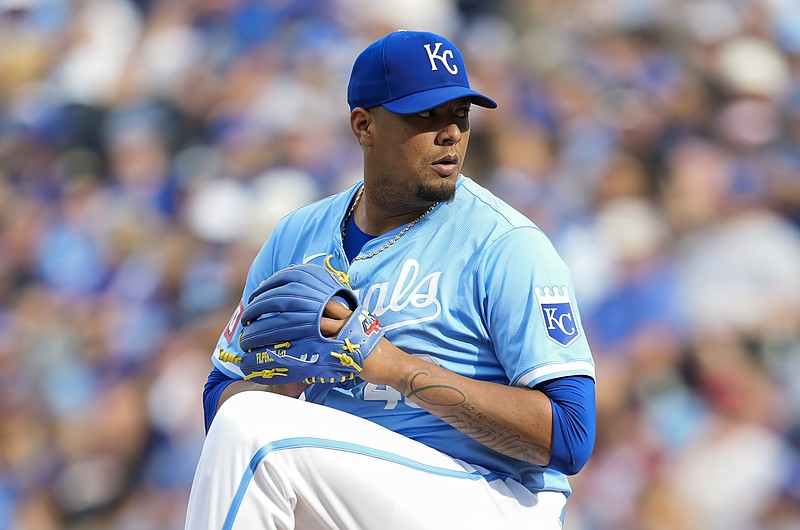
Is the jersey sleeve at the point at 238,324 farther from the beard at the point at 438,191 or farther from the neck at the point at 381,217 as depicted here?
the beard at the point at 438,191

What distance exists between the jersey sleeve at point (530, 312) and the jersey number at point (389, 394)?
0.46 ft

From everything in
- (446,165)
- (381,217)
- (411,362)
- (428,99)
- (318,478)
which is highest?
(428,99)

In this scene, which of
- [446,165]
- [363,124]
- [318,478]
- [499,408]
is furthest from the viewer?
[363,124]

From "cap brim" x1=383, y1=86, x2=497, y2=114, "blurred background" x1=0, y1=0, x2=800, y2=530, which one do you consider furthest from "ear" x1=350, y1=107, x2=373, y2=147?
"blurred background" x1=0, y1=0, x2=800, y2=530

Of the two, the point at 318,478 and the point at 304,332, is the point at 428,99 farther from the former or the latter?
the point at 318,478

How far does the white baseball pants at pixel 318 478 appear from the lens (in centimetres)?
171

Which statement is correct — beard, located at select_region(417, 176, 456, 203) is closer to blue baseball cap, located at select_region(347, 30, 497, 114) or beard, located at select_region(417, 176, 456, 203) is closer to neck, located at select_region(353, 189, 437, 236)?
neck, located at select_region(353, 189, 437, 236)

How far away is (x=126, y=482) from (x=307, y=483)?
10.6ft

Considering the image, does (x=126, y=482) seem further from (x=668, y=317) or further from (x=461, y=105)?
(x=461, y=105)

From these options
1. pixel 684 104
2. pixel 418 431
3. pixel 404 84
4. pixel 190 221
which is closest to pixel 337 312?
pixel 418 431

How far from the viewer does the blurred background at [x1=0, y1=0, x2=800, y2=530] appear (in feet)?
12.9

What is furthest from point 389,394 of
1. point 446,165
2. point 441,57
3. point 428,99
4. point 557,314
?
point 441,57

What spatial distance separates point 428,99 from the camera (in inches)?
80.2

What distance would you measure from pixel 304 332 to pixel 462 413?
12.8 inches
